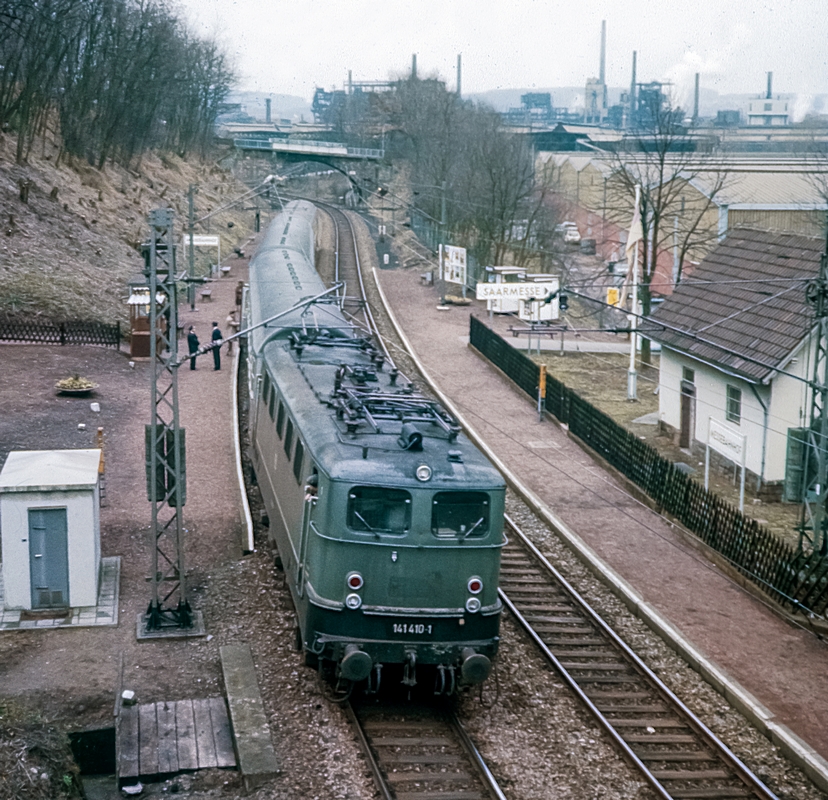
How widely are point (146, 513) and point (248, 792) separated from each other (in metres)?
9.48

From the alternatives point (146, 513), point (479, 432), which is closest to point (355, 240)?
point (479, 432)

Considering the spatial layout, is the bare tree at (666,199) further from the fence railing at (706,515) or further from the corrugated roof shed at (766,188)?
the fence railing at (706,515)

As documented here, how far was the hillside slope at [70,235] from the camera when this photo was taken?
37.2 m

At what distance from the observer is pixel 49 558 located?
51.0 feet

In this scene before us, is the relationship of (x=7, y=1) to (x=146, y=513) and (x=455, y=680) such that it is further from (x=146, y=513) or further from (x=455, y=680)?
(x=455, y=680)

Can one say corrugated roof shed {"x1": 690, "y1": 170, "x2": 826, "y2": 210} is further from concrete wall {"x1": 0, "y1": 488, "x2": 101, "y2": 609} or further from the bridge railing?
the bridge railing

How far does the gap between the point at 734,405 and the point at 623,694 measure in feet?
41.9

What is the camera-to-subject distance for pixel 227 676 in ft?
44.1

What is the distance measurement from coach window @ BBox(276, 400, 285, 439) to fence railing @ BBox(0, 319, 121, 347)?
19301 millimetres

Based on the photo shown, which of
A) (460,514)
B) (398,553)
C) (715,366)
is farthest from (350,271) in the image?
(398,553)

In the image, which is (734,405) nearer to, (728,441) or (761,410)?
(761,410)

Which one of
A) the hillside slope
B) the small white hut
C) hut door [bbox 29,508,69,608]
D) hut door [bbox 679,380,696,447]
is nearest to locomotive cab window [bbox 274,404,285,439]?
the small white hut

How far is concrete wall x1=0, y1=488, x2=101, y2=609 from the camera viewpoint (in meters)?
15.2

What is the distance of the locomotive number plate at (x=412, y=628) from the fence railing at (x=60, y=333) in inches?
960
